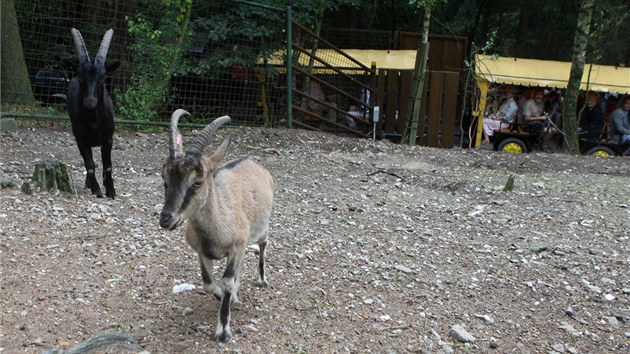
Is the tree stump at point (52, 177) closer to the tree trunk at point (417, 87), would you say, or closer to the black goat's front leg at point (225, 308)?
the black goat's front leg at point (225, 308)

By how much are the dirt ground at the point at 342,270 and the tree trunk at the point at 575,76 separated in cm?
559

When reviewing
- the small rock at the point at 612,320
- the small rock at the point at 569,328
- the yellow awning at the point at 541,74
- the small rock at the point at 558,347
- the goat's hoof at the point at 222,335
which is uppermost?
the yellow awning at the point at 541,74

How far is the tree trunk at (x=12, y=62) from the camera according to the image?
11727 millimetres

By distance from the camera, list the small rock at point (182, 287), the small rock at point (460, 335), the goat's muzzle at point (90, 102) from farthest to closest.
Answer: the goat's muzzle at point (90, 102), the small rock at point (182, 287), the small rock at point (460, 335)

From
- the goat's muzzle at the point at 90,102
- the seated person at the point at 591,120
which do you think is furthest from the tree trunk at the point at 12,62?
the seated person at the point at 591,120

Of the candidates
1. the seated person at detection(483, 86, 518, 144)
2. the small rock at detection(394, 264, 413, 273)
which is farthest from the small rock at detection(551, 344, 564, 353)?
the seated person at detection(483, 86, 518, 144)

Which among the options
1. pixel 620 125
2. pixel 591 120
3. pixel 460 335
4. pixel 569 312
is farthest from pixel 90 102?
pixel 591 120

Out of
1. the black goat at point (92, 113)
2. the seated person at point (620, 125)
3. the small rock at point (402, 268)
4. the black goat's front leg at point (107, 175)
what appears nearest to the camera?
the small rock at point (402, 268)

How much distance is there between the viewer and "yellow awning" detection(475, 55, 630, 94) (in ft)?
55.5

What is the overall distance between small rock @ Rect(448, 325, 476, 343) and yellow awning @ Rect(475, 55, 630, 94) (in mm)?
12199

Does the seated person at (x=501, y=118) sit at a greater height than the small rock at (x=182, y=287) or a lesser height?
greater

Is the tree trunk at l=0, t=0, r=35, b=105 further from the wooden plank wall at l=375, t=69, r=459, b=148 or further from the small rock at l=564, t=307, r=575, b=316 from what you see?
the small rock at l=564, t=307, r=575, b=316

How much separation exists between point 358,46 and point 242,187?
1741 centimetres

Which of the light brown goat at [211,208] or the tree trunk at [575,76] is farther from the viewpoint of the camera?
the tree trunk at [575,76]
